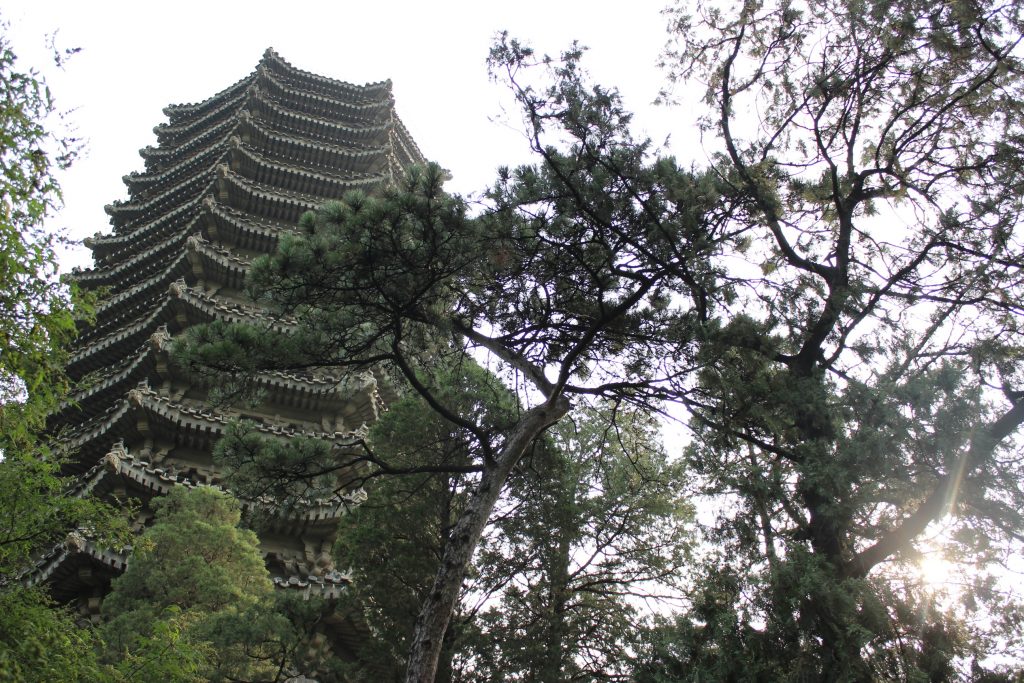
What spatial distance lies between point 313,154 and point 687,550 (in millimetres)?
17528

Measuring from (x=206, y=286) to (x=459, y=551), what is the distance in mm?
15686

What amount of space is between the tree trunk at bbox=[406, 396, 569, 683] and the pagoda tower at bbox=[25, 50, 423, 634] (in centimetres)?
191

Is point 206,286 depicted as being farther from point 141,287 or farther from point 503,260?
point 503,260

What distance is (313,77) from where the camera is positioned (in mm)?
27812

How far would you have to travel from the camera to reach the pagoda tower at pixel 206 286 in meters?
15.7

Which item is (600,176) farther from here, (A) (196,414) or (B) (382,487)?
(A) (196,414)

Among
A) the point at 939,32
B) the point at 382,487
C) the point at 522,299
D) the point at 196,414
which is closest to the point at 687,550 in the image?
the point at 382,487

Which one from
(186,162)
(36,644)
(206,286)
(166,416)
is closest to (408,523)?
(36,644)

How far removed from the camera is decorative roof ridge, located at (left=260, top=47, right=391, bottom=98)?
27225 millimetres

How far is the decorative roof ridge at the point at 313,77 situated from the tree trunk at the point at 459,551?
70.3 feet

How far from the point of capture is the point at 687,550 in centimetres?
1111

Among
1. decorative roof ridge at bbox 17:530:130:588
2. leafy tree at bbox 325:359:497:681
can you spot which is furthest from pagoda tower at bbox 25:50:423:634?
leafy tree at bbox 325:359:497:681

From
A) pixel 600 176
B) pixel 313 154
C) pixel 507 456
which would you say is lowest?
pixel 507 456

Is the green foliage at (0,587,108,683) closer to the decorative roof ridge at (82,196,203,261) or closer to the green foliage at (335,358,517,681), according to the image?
the green foliage at (335,358,517,681)
